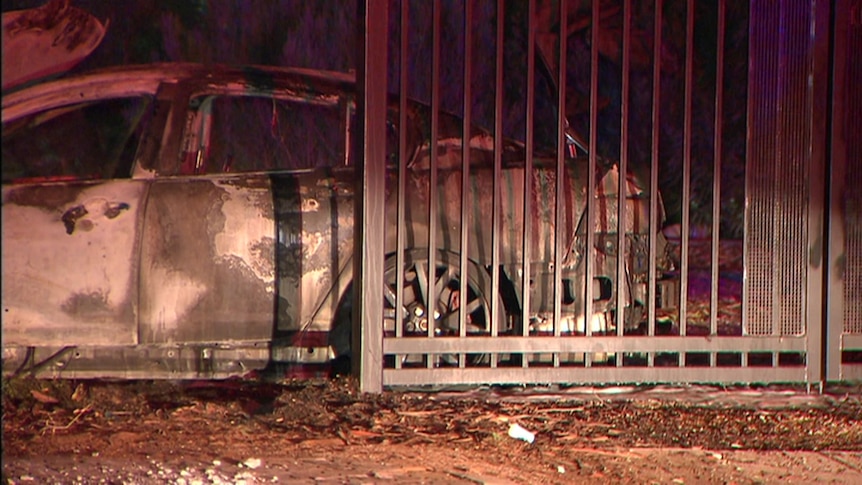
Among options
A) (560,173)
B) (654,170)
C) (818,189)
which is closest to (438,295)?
(560,173)

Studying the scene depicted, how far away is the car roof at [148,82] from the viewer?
544 centimetres

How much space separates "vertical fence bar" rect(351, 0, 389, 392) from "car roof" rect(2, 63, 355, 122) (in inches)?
32.4

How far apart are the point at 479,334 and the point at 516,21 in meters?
6.41

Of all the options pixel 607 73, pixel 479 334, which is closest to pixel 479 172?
pixel 479 334

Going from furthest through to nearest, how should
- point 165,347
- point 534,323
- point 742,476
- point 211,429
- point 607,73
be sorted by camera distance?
1. point 607,73
2. point 534,323
3. point 165,347
4. point 211,429
5. point 742,476

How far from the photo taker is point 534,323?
5.63 metres

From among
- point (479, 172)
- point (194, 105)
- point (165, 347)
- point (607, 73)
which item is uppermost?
point (607, 73)

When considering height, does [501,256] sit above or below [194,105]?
below

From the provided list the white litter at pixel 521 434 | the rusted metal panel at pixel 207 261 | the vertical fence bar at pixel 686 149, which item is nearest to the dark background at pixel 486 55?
the vertical fence bar at pixel 686 149

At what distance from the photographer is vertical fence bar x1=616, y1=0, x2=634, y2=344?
16.9 ft

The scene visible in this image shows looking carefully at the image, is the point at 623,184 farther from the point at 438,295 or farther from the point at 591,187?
the point at 438,295

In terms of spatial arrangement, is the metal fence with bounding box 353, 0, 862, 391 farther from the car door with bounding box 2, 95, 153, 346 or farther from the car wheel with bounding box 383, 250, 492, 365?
the car door with bounding box 2, 95, 153, 346

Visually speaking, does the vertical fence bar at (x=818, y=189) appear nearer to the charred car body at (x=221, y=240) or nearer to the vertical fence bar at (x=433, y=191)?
the charred car body at (x=221, y=240)

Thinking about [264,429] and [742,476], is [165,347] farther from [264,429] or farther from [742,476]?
[742,476]
